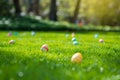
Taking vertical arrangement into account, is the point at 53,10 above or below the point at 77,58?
below

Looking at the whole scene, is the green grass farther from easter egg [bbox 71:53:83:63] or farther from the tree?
the tree

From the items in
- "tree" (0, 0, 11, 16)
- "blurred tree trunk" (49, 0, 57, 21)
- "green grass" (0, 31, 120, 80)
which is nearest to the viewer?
"green grass" (0, 31, 120, 80)

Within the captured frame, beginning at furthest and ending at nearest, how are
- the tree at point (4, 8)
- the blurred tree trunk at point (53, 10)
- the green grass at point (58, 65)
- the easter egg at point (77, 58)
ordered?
the blurred tree trunk at point (53, 10) < the tree at point (4, 8) < the easter egg at point (77, 58) < the green grass at point (58, 65)

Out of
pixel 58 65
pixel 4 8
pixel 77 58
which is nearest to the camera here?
pixel 58 65

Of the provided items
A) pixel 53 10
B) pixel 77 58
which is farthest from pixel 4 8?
pixel 77 58

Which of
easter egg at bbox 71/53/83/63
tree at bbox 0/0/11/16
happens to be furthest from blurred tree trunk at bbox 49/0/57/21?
easter egg at bbox 71/53/83/63

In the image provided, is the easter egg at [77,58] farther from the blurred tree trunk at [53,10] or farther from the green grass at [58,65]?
the blurred tree trunk at [53,10]

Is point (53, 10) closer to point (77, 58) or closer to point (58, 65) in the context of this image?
point (77, 58)

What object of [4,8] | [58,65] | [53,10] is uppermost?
[58,65]

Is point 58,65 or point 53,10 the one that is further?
point 53,10

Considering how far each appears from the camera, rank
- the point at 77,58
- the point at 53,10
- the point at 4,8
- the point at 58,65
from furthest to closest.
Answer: the point at 53,10 < the point at 4,8 < the point at 77,58 < the point at 58,65

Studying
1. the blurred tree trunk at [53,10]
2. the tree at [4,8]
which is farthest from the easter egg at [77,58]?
the blurred tree trunk at [53,10]

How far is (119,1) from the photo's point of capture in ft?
130

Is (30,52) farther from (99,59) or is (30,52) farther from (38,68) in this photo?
(38,68)
